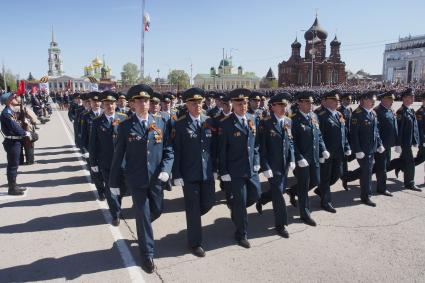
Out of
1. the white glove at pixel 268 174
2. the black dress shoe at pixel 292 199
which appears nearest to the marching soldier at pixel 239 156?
the white glove at pixel 268 174

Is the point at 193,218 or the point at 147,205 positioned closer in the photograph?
the point at 147,205

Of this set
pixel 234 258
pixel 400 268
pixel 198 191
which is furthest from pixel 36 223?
pixel 400 268

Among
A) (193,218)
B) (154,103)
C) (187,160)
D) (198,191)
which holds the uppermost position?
(154,103)

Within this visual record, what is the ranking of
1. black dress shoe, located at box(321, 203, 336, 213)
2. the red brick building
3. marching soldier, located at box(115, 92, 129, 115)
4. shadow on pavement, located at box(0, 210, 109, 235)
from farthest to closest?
the red brick building < marching soldier, located at box(115, 92, 129, 115) < black dress shoe, located at box(321, 203, 336, 213) < shadow on pavement, located at box(0, 210, 109, 235)

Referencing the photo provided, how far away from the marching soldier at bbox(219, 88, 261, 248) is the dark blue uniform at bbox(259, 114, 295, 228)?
0.34 m

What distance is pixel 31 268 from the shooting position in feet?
14.0

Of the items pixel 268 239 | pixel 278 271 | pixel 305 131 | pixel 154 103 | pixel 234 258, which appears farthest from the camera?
pixel 154 103

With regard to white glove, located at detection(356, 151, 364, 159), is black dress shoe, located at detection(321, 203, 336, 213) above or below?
below

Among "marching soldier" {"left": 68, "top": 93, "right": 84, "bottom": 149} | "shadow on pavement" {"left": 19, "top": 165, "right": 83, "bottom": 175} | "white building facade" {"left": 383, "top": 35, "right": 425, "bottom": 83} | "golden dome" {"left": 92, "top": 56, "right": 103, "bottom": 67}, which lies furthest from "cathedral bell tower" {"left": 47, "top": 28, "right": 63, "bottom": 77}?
"shadow on pavement" {"left": 19, "top": 165, "right": 83, "bottom": 175}

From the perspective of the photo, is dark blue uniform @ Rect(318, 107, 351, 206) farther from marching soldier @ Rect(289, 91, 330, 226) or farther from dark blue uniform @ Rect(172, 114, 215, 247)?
dark blue uniform @ Rect(172, 114, 215, 247)

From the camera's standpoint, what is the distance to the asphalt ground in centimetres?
409

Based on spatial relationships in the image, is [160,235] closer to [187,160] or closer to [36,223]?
[187,160]

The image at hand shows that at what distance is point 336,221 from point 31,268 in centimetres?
452

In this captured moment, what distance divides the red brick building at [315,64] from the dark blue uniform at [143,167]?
90.9 metres
